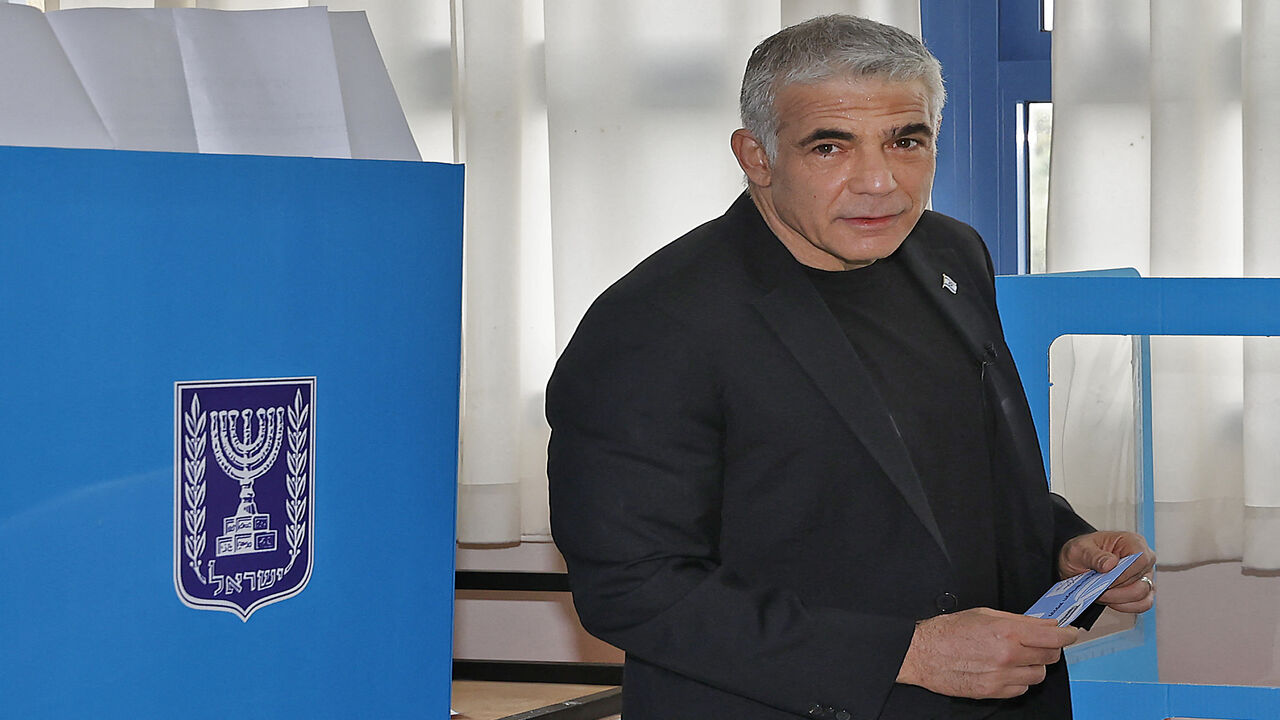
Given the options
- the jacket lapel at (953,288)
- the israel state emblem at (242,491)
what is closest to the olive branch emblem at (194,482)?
the israel state emblem at (242,491)

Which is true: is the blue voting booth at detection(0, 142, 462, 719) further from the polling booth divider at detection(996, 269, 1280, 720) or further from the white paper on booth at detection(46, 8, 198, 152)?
the polling booth divider at detection(996, 269, 1280, 720)

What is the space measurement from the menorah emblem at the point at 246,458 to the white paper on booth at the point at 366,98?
0.45 feet

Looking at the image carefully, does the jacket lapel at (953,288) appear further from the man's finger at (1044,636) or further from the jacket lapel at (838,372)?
the man's finger at (1044,636)

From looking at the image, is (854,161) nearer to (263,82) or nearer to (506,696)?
(263,82)

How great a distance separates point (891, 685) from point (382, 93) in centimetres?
56

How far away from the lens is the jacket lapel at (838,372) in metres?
0.95

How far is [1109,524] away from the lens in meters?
1.17

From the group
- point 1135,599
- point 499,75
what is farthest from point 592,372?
point 499,75

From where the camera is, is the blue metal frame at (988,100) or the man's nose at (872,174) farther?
the blue metal frame at (988,100)

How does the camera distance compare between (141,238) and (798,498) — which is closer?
(141,238)

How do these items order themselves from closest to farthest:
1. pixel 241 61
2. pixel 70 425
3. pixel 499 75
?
pixel 70 425, pixel 241 61, pixel 499 75

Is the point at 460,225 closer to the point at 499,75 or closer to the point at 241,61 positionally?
the point at 241,61

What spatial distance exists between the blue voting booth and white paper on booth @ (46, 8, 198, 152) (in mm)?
50

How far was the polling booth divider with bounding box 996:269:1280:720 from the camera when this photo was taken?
97 cm
